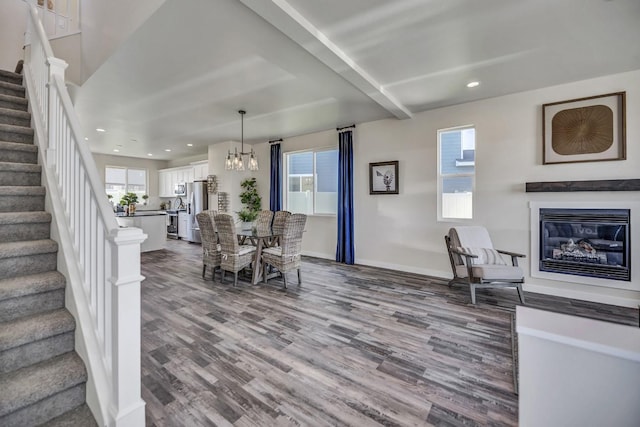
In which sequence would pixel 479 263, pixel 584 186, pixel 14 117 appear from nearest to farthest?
pixel 14 117 → pixel 584 186 → pixel 479 263

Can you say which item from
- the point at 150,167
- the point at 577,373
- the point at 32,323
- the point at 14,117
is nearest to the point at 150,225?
the point at 150,167

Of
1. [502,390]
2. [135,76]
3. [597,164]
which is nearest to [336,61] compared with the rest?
[135,76]

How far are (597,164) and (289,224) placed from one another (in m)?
3.96

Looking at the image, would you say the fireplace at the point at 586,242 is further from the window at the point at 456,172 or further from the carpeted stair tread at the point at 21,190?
the carpeted stair tread at the point at 21,190

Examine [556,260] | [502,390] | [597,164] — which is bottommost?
[502,390]

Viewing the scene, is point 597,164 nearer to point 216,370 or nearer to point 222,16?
point 222,16

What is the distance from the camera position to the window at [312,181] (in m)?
5.93

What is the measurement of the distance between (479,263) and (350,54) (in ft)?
9.75

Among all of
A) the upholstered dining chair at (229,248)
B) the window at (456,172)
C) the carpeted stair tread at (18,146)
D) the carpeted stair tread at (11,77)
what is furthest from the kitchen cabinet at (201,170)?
the window at (456,172)

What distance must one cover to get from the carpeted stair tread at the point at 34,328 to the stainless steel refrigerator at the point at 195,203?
6.14m

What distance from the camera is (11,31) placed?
4.18 m

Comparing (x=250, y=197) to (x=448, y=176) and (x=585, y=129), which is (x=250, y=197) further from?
(x=585, y=129)

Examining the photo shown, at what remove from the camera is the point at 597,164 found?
338 cm

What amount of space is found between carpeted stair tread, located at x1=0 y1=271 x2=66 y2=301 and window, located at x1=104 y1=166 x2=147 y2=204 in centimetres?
883
